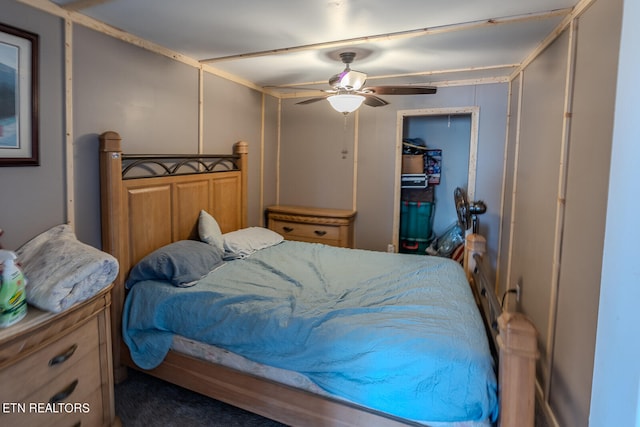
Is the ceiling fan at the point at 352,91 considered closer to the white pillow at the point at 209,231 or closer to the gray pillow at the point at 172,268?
the white pillow at the point at 209,231

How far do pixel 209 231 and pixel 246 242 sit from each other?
35 cm

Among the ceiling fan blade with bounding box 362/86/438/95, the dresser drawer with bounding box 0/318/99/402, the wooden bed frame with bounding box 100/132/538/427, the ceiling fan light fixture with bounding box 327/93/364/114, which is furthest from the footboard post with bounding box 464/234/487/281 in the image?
the dresser drawer with bounding box 0/318/99/402

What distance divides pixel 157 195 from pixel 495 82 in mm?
3299

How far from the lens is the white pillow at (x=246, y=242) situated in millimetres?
2828

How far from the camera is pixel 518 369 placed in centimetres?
125

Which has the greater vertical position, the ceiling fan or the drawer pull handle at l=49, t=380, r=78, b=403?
the ceiling fan

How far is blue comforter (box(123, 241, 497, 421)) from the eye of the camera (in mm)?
1456

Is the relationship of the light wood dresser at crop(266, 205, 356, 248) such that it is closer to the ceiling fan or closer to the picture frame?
the ceiling fan

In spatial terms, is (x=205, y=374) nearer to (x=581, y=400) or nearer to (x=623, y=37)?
(x=581, y=400)

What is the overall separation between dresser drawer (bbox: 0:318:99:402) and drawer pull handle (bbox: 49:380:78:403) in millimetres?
27

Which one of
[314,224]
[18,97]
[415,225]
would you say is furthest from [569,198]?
[18,97]

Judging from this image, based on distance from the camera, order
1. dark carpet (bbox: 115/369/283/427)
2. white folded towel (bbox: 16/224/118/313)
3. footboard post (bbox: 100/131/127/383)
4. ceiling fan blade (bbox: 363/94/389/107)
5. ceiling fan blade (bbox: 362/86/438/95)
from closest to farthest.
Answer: white folded towel (bbox: 16/224/118/313) → dark carpet (bbox: 115/369/283/427) → footboard post (bbox: 100/131/127/383) → ceiling fan blade (bbox: 362/86/438/95) → ceiling fan blade (bbox: 363/94/389/107)

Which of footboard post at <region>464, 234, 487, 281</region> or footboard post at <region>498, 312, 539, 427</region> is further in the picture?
footboard post at <region>464, 234, 487, 281</region>

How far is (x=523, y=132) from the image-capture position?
2.87m
